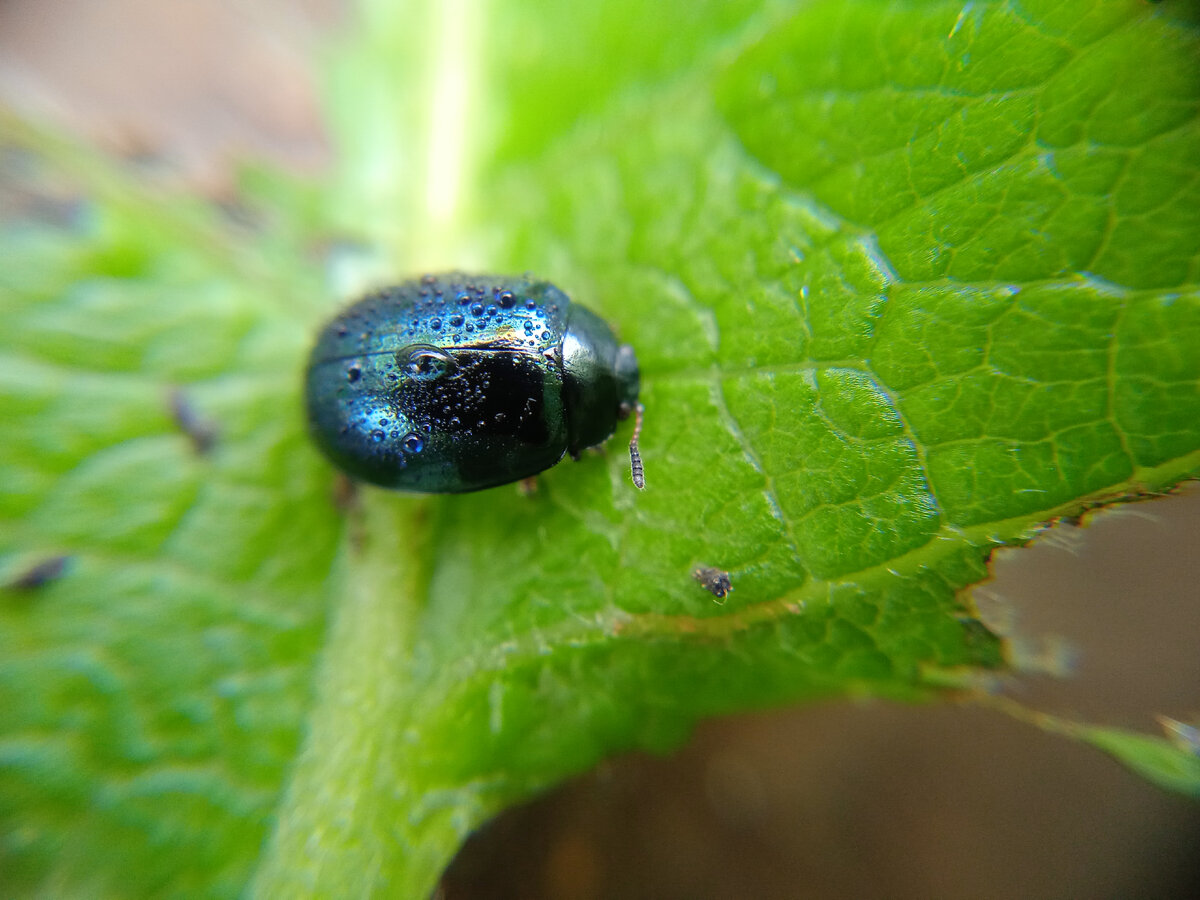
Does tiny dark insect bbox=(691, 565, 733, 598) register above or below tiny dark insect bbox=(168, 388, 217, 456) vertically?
below

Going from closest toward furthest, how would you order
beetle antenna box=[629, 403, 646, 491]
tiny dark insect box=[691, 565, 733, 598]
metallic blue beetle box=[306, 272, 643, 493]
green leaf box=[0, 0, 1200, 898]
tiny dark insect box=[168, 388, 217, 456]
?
green leaf box=[0, 0, 1200, 898] → tiny dark insect box=[691, 565, 733, 598] → beetle antenna box=[629, 403, 646, 491] → metallic blue beetle box=[306, 272, 643, 493] → tiny dark insect box=[168, 388, 217, 456]

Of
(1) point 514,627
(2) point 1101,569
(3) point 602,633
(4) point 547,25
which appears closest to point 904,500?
(3) point 602,633

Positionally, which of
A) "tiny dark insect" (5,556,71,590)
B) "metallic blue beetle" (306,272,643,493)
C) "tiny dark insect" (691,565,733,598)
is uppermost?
"metallic blue beetle" (306,272,643,493)

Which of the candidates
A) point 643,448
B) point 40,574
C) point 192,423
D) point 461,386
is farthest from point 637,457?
point 40,574

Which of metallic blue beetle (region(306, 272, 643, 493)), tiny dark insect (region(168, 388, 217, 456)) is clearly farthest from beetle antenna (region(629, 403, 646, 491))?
tiny dark insect (region(168, 388, 217, 456))

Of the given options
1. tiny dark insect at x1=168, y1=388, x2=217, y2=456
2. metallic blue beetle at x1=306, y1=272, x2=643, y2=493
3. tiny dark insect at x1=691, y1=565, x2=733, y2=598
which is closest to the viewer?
tiny dark insect at x1=691, y1=565, x2=733, y2=598

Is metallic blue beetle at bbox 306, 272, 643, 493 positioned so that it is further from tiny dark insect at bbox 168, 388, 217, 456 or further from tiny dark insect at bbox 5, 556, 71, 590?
tiny dark insect at bbox 5, 556, 71, 590

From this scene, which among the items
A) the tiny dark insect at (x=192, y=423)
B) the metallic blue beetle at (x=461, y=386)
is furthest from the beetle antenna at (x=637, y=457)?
the tiny dark insect at (x=192, y=423)

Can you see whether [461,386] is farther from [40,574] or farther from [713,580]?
[40,574]
